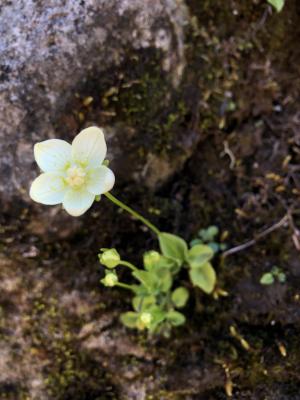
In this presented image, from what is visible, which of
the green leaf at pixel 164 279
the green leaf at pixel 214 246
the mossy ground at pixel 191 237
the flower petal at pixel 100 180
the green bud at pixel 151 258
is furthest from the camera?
the green leaf at pixel 214 246

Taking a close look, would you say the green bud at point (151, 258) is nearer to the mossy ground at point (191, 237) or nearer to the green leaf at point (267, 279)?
the mossy ground at point (191, 237)

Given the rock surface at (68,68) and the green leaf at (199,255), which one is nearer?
the rock surface at (68,68)

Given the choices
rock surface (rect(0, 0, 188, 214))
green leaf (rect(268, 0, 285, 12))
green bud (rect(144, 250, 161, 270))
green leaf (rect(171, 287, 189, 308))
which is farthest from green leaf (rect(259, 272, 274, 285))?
green leaf (rect(268, 0, 285, 12))

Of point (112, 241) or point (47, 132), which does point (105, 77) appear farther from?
point (112, 241)

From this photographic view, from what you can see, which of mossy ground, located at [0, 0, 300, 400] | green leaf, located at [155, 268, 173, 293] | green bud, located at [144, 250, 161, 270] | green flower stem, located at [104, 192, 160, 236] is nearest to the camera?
green flower stem, located at [104, 192, 160, 236]

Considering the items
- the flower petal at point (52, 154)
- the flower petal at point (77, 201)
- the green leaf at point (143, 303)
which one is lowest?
the green leaf at point (143, 303)

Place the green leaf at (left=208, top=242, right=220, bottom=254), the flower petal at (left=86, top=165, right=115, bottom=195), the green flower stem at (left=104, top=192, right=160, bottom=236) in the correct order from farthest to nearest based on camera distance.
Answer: the green leaf at (left=208, top=242, right=220, bottom=254) < the green flower stem at (left=104, top=192, right=160, bottom=236) < the flower petal at (left=86, top=165, right=115, bottom=195)

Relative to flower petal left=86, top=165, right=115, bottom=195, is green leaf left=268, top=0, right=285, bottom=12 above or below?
above

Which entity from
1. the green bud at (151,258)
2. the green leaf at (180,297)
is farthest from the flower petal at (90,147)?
the green leaf at (180,297)

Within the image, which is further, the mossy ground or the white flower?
the mossy ground

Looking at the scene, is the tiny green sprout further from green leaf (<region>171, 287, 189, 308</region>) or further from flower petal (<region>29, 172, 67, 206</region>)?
flower petal (<region>29, 172, 67, 206</region>)
